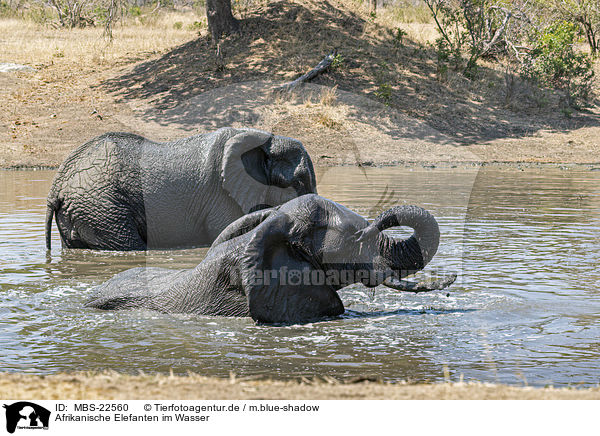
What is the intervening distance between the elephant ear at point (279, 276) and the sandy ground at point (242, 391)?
5.77 ft

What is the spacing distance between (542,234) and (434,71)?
17.4 metres

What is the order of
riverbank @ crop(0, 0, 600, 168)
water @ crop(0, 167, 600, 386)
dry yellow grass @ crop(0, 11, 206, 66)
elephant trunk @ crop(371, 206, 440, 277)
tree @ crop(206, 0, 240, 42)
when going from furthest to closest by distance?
dry yellow grass @ crop(0, 11, 206, 66), tree @ crop(206, 0, 240, 42), riverbank @ crop(0, 0, 600, 168), elephant trunk @ crop(371, 206, 440, 277), water @ crop(0, 167, 600, 386)

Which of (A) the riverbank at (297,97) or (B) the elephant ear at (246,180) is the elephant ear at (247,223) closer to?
(B) the elephant ear at (246,180)

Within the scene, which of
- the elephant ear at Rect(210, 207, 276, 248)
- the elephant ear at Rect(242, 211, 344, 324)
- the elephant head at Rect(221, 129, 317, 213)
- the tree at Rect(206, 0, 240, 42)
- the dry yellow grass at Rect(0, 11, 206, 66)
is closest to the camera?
the elephant ear at Rect(242, 211, 344, 324)

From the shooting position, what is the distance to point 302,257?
6098 mm

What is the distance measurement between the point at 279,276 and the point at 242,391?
208 cm

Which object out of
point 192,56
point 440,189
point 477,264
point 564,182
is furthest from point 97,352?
point 192,56

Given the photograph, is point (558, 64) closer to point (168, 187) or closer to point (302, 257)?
point (168, 187)

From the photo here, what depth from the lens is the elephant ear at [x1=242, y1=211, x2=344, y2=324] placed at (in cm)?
594

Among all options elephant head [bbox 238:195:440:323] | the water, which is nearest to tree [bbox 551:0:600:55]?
the water

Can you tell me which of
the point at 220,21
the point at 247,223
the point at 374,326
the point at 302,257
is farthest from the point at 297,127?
the point at 302,257

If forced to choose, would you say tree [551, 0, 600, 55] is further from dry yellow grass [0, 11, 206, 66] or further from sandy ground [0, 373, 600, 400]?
sandy ground [0, 373, 600, 400]

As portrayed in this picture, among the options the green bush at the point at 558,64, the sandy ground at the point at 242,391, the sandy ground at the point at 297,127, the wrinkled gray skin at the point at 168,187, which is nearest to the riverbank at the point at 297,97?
the sandy ground at the point at 297,127
